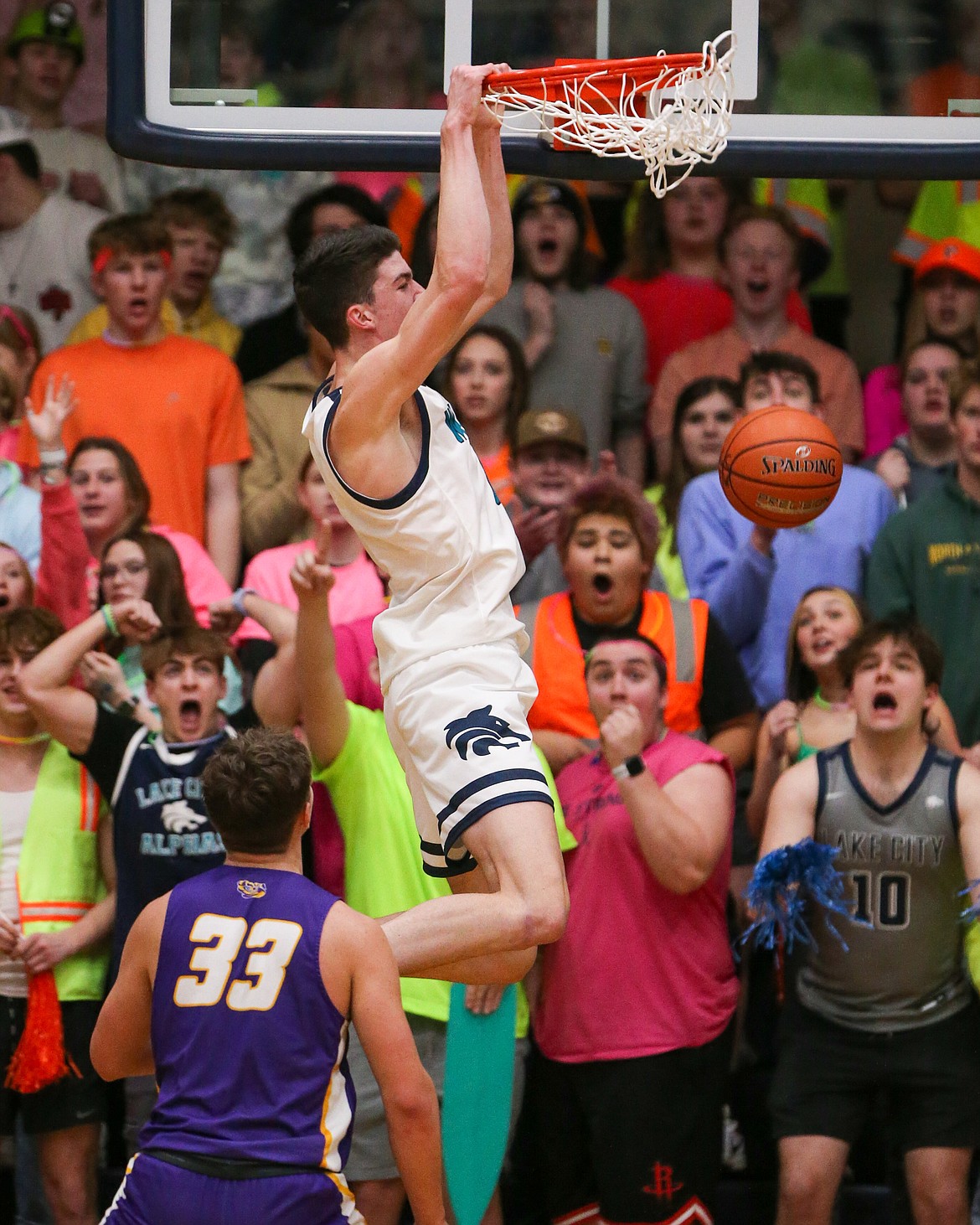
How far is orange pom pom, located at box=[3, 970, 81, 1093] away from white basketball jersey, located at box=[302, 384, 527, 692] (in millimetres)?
1912

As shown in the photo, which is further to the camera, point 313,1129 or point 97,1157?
point 97,1157

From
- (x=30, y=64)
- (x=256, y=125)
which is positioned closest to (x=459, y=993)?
(x=256, y=125)

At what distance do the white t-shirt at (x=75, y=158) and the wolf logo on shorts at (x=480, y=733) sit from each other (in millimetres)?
4375

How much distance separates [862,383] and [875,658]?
2482mm

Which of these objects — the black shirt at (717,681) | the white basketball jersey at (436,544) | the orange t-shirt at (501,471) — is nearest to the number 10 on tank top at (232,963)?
the white basketball jersey at (436,544)

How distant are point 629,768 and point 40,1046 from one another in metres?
2.07

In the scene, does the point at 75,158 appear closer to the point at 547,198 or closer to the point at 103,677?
the point at 547,198

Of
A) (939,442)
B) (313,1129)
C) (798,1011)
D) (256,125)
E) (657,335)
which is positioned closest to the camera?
(313,1129)

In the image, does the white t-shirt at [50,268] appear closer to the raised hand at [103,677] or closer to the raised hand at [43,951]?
the raised hand at [103,677]

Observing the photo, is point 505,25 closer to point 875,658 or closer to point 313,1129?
point 875,658

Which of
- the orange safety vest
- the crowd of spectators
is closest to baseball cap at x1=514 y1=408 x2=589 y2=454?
the crowd of spectators

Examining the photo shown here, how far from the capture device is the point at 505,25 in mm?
5984

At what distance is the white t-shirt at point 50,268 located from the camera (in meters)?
7.89

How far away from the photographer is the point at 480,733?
452 centimetres
